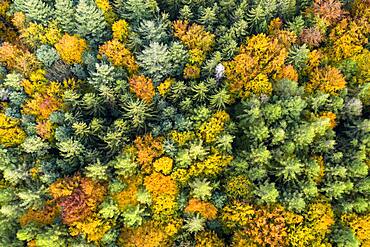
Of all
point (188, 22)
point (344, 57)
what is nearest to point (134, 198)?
point (188, 22)


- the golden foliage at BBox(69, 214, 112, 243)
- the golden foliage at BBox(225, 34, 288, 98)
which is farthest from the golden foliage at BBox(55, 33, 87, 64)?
the golden foliage at BBox(69, 214, 112, 243)

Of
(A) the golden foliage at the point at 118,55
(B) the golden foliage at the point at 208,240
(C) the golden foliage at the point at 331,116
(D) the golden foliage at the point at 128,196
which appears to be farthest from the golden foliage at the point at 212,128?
(C) the golden foliage at the point at 331,116

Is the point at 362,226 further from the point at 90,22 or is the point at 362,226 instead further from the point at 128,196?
the point at 90,22

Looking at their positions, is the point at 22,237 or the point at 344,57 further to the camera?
the point at 344,57

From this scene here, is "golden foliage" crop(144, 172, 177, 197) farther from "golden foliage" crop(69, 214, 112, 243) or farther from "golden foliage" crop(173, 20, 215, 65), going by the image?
"golden foliage" crop(173, 20, 215, 65)

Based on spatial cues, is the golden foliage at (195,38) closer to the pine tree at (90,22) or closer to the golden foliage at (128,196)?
the pine tree at (90,22)

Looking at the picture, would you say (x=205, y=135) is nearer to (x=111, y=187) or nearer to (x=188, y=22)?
(x=111, y=187)
